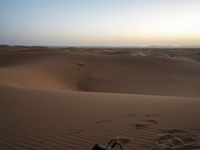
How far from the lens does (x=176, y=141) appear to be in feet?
16.3

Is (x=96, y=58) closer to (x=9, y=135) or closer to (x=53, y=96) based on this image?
(x=53, y=96)

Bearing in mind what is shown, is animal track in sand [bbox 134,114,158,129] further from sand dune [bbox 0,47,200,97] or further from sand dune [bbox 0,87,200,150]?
sand dune [bbox 0,47,200,97]

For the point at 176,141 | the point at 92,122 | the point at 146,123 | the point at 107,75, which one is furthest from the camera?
the point at 107,75

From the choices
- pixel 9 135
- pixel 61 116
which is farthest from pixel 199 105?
pixel 9 135

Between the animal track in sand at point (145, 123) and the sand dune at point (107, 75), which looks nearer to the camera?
the animal track in sand at point (145, 123)

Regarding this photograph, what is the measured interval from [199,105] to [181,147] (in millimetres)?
3590

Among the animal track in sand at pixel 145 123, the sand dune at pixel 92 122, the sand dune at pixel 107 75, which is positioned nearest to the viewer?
the sand dune at pixel 92 122

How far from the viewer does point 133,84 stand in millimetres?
18062

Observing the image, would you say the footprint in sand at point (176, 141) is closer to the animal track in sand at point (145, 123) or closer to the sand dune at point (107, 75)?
the animal track in sand at point (145, 123)

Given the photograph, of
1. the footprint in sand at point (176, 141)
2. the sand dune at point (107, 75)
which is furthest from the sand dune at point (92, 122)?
the sand dune at point (107, 75)

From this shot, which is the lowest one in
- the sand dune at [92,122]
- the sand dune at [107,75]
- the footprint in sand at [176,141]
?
the sand dune at [107,75]

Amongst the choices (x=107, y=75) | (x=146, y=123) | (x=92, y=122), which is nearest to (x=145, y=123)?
(x=146, y=123)

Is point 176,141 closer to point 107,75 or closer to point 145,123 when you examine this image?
point 145,123

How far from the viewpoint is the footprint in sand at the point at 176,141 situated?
15.4 feet
